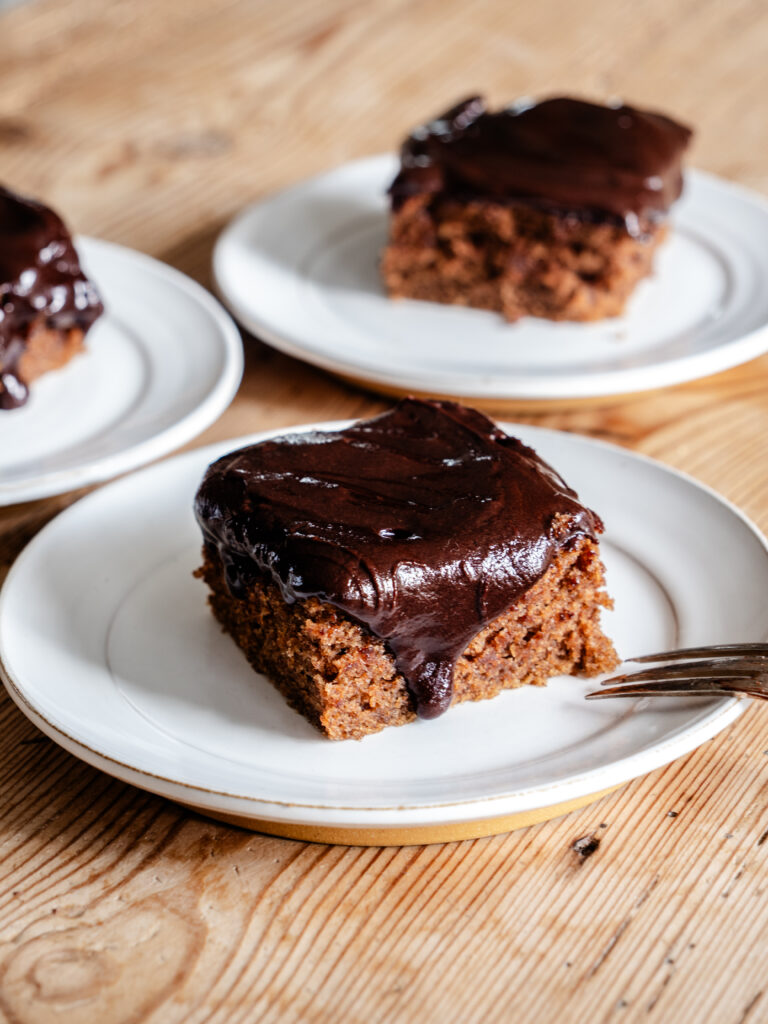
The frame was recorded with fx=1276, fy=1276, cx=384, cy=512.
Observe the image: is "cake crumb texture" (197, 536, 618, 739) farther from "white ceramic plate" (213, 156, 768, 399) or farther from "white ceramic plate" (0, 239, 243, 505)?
"white ceramic plate" (213, 156, 768, 399)

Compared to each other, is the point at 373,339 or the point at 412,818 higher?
the point at 412,818

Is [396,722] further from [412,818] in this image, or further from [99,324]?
[99,324]

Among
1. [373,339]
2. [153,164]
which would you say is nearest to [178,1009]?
[373,339]

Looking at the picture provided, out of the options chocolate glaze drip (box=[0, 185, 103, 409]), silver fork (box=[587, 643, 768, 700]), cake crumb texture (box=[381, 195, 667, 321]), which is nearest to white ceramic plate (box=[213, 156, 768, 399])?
cake crumb texture (box=[381, 195, 667, 321])

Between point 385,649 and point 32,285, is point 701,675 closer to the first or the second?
point 385,649

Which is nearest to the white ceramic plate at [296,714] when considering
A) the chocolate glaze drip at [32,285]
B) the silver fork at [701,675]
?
the silver fork at [701,675]

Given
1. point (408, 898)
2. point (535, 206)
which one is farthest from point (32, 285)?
point (408, 898)

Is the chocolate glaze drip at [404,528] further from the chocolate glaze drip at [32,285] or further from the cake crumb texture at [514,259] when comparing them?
the cake crumb texture at [514,259]

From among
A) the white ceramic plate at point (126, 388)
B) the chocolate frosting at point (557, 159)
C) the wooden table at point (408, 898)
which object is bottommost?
the white ceramic plate at point (126, 388)
